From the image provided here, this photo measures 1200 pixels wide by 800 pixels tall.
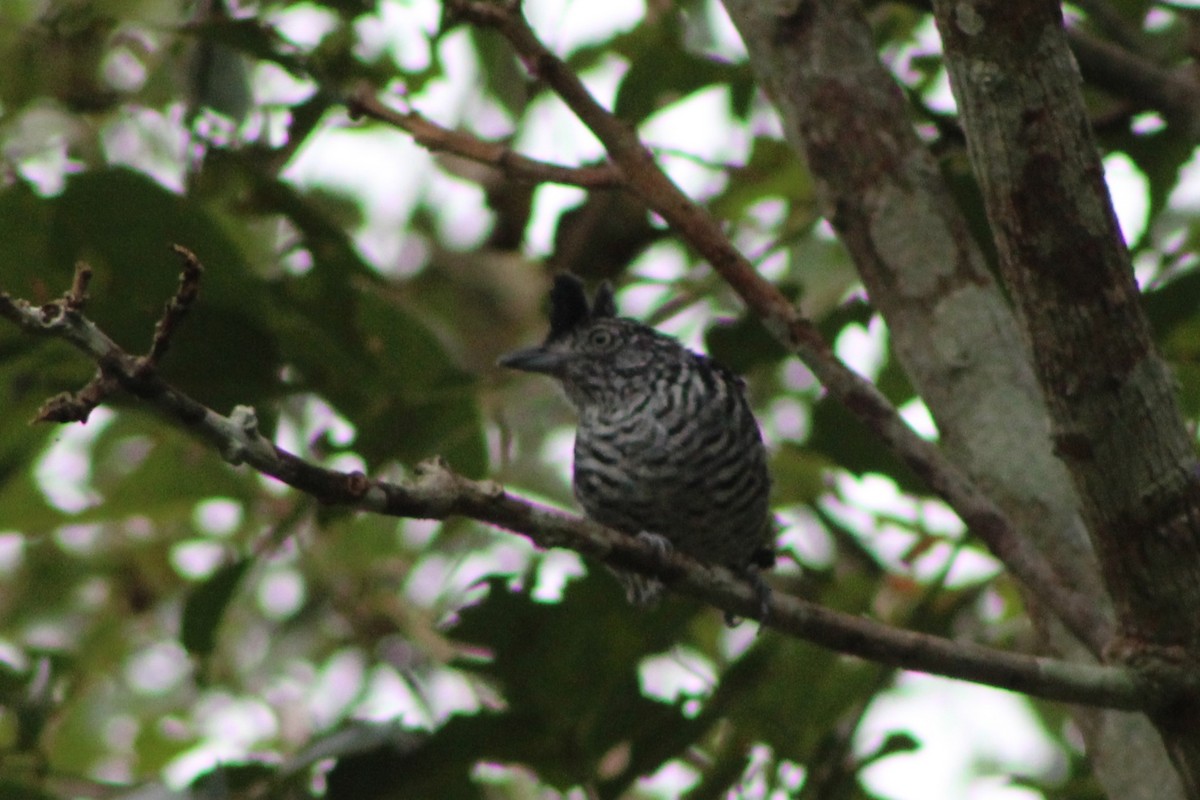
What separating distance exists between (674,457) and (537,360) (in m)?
0.54

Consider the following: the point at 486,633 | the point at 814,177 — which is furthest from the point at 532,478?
the point at 814,177

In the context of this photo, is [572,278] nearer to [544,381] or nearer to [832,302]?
[544,381]

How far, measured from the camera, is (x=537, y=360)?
4352mm

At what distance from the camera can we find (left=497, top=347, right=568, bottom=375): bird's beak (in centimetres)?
428

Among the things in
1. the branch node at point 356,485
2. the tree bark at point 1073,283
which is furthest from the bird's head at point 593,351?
the branch node at point 356,485

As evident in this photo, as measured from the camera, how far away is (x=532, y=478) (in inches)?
222

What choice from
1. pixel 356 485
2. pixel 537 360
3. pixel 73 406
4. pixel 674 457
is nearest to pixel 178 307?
pixel 73 406

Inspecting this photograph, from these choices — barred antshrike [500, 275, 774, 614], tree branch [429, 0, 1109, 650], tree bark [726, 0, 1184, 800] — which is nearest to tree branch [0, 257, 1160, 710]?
tree branch [429, 0, 1109, 650]

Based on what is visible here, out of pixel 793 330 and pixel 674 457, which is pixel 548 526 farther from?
pixel 674 457

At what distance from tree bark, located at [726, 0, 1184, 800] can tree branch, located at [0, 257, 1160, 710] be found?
483mm

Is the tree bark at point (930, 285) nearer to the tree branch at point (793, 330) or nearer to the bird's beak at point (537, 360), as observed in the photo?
the tree branch at point (793, 330)

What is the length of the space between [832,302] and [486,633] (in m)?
2.02

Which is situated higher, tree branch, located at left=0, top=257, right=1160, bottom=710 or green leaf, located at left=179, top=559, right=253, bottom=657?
green leaf, located at left=179, top=559, right=253, bottom=657

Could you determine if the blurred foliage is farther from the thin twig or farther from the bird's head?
the thin twig
